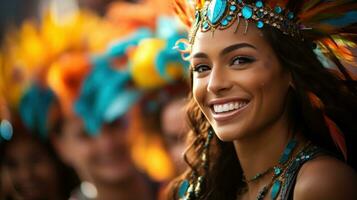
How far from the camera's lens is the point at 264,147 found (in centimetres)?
306

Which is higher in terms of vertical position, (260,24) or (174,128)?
(260,24)

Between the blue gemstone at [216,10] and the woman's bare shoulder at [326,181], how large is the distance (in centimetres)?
66

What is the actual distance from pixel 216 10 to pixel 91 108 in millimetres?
3214

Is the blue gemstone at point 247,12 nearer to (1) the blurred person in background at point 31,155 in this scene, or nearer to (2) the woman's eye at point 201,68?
(2) the woman's eye at point 201,68

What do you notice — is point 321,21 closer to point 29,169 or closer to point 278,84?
point 278,84

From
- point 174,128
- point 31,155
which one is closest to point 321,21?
point 174,128

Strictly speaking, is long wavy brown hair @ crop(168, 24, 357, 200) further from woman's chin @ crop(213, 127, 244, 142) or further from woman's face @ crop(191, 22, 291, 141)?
woman's chin @ crop(213, 127, 244, 142)

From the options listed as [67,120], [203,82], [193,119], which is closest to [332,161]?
[203,82]

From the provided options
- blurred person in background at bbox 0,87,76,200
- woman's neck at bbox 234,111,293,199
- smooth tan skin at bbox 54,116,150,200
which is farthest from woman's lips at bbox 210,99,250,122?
blurred person in background at bbox 0,87,76,200

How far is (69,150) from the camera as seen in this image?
6.37 m

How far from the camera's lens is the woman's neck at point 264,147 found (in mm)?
3039

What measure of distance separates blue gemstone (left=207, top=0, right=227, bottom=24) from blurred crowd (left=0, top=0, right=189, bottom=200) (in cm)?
226

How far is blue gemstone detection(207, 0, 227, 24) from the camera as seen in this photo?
119 inches

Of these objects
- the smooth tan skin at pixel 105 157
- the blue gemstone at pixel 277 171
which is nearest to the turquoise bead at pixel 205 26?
the blue gemstone at pixel 277 171
